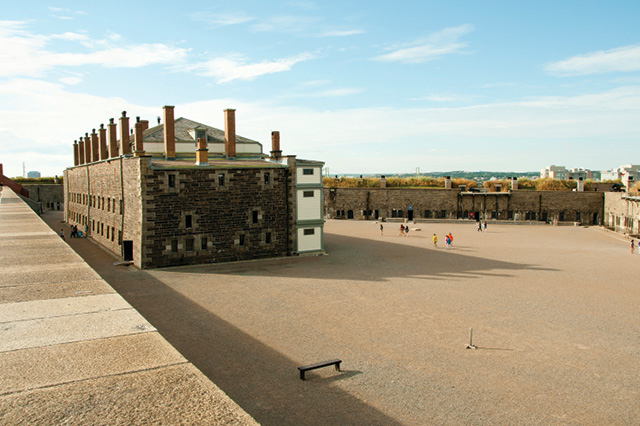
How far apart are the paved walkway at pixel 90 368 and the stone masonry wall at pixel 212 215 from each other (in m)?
14.1

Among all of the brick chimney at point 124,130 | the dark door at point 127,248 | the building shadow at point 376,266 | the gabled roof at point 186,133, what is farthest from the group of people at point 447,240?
the brick chimney at point 124,130

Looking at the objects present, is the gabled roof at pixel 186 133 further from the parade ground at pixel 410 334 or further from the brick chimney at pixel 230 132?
the parade ground at pixel 410 334

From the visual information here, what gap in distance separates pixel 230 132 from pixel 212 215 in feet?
28.5

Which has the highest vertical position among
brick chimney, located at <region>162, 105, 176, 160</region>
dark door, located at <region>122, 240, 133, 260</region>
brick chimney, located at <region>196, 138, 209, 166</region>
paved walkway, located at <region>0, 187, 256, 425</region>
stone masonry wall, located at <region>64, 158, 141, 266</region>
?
brick chimney, located at <region>162, 105, 176, 160</region>

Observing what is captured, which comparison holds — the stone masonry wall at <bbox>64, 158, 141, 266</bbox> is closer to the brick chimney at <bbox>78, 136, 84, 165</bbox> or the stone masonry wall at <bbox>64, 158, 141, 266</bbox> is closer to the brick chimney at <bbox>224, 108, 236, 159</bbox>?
the brick chimney at <bbox>78, 136, 84, 165</bbox>

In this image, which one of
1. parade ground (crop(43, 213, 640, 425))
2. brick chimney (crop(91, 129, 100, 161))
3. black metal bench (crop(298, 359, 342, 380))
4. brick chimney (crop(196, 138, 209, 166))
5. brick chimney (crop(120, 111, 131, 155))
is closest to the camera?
parade ground (crop(43, 213, 640, 425))

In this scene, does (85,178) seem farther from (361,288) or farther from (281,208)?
(361,288)

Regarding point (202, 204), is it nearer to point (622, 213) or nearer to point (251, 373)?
point (251, 373)

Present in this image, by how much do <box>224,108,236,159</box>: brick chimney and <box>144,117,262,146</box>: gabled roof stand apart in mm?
3214

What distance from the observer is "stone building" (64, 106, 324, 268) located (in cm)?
2666

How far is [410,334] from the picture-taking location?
1573 centimetres

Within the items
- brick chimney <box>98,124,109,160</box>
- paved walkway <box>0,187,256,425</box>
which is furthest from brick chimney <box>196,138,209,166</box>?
paved walkway <box>0,187,256,425</box>

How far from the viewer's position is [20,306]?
10.8 metres

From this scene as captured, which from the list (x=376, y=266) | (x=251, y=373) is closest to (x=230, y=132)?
(x=376, y=266)
